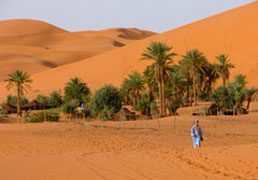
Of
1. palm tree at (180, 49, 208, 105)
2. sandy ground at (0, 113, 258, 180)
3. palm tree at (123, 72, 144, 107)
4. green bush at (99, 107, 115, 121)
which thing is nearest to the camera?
sandy ground at (0, 113, 258, 180)

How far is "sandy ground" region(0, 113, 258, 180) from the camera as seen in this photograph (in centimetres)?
1281

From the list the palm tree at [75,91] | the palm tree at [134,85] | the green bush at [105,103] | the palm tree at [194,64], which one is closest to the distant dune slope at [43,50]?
the palm tree at [75,91]

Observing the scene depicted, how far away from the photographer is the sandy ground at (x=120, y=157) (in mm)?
12812

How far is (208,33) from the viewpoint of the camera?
95.0 m

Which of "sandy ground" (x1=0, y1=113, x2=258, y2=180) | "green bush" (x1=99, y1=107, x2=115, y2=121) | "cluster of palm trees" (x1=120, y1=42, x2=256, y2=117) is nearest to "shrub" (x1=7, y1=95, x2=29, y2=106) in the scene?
"cluster of palm trees" (x1=120, y1=42, x2=256, y2=117)

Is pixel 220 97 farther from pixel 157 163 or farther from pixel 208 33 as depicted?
pixel 208 33

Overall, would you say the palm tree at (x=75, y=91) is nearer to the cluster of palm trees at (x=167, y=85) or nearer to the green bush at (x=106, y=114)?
the cluster of palm trees at (x=167, y=85)

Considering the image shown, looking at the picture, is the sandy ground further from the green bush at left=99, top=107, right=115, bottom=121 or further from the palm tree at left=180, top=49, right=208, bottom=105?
the palm tree at left=180, top=49, right=208, bottom=105

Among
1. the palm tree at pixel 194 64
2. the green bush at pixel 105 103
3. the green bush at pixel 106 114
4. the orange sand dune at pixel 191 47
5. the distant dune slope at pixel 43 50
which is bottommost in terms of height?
the green bush at pixel 106 114

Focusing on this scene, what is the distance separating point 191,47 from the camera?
91.6 m

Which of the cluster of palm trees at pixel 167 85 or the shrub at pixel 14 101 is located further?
the shrub at pixel 14 101

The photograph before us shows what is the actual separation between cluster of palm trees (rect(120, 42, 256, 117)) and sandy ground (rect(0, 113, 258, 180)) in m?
17.6

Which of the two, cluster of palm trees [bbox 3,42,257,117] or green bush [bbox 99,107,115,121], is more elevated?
cluster of palm trees [bbox 3,42,257,117]

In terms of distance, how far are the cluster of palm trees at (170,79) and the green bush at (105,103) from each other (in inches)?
90.8
